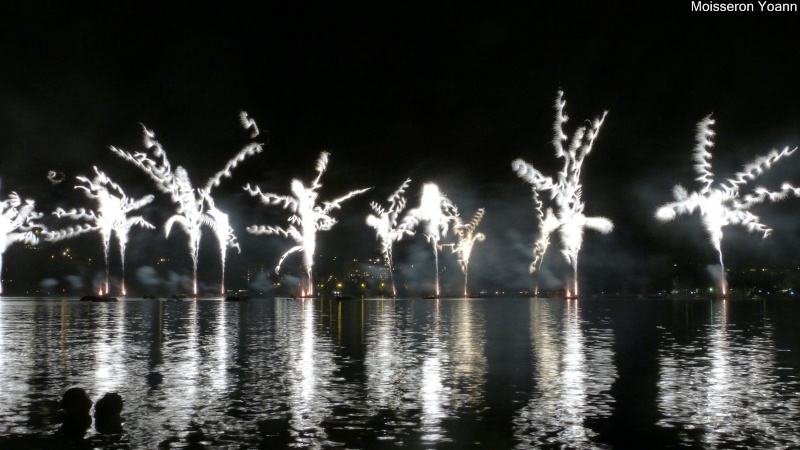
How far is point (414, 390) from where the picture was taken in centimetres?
2916

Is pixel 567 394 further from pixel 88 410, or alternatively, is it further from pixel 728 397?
pixel 88 410

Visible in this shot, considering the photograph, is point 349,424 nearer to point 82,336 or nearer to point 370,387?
point 370,387

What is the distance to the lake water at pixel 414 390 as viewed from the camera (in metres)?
21.7

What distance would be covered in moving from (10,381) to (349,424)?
47.1 feet

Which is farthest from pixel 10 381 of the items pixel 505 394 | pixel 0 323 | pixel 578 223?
pixel 578 223

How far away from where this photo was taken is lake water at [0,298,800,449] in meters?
21.7

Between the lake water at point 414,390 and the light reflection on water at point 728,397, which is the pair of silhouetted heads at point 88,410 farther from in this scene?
the light reflection on water at point 728,397

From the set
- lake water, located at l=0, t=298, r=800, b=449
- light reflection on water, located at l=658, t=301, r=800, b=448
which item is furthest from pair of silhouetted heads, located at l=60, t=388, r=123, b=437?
light reflection on water, located at l=658, t=301, r=800, b=448

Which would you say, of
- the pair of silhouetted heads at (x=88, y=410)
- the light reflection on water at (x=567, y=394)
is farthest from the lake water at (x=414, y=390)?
the pair of silhouetted heads at (x=88, y=410)

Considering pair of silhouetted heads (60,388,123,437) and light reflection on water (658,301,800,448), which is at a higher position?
pair of silhouetted heads (60,388,123,437)

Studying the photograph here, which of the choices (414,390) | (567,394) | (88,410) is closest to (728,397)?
(567,394)

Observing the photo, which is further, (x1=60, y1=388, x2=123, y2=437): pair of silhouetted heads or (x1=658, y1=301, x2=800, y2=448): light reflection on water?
(x1=60, y1=388, x2=123, y2=437): pair of silhouetted heads

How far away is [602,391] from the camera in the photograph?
28.9 metres

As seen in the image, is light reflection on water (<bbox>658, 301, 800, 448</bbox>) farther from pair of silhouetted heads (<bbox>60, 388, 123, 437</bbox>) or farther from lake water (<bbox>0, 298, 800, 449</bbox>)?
pair of silhouetted heads (<bbox>60, 388, 123, 437</bbox>)
